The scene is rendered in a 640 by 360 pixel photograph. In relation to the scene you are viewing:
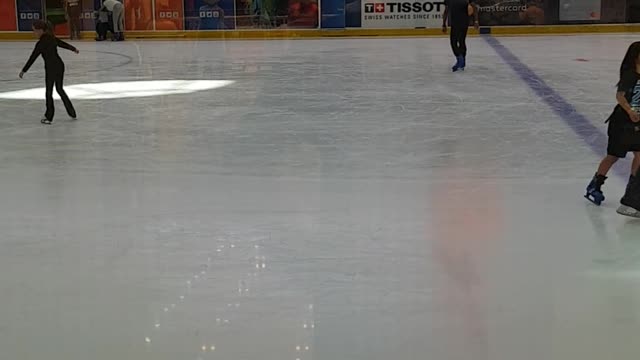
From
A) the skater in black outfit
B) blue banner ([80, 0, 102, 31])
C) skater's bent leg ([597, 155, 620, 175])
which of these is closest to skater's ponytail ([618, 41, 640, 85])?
skater's bent leg ([597, 155, 620, 175])

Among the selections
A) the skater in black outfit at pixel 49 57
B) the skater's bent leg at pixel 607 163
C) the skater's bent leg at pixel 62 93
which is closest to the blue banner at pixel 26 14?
the skater's bent leg at pixel 62 93

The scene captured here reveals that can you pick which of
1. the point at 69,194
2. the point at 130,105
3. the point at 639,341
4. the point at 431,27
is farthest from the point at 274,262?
the point at 431,27

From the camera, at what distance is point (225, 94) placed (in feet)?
38.4

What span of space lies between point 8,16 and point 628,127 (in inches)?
913

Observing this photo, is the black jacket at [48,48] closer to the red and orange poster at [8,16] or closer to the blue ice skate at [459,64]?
the blue ice skate at [459,64]

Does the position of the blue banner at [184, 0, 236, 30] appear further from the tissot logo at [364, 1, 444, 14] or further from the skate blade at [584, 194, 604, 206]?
the skate blade at [584, 194, 604, 206]

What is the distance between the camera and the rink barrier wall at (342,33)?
912 inches

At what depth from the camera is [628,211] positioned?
5258 millimetres

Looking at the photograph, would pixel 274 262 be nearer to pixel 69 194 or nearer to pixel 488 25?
pixel 69 194

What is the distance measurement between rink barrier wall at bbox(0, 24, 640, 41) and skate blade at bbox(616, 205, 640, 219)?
59.2 feet

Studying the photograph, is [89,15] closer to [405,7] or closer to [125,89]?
[405,7]

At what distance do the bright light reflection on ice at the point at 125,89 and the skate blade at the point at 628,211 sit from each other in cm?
775

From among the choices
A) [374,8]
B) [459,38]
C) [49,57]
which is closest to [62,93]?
[49,57]

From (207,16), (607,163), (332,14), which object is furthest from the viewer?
(207,16)
